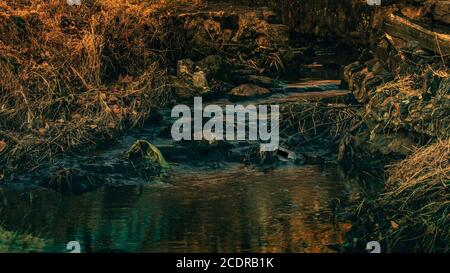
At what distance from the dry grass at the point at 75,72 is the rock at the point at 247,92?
112cm

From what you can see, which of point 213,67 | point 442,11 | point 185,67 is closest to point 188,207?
point 442,11

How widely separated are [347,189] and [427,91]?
1.59m

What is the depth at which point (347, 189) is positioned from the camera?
590 inches

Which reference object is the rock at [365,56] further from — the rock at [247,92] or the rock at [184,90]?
the rock at [184,90]

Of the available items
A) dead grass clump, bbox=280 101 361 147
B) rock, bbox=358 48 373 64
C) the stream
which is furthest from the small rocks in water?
the stream

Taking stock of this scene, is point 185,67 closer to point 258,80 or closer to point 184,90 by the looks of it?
point 184,90

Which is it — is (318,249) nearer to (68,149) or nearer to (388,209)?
(388,209)

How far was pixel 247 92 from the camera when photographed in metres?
19.3

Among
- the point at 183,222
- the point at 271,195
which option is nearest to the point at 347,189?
the point at 271,195

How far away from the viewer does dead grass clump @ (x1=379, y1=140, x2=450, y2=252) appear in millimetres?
12383

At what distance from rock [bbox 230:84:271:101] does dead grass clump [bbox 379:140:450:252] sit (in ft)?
17.1

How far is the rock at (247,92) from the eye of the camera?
19202 mm

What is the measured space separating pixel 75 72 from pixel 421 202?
6.76m

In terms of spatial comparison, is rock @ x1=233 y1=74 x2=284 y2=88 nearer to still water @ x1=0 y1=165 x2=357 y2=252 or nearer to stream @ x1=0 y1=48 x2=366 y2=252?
stream @ x1=0 y1=48 x2=366 y2=252
